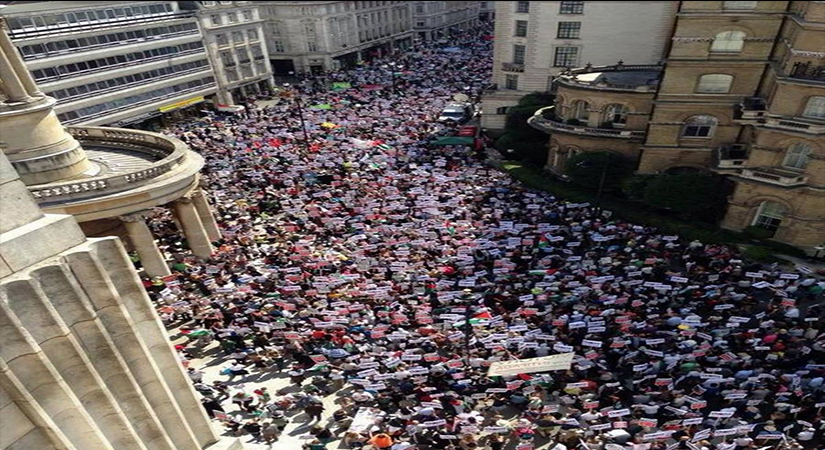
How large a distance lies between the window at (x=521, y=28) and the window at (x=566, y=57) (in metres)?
4.61

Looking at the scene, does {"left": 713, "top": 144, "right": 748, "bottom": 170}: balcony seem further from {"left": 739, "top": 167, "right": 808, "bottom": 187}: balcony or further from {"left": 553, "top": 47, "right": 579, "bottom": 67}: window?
{"left": 553, "top": 47, "right": 579, "bottom": 67}: window

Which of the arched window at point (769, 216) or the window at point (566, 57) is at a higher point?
the window at point (566, 57)

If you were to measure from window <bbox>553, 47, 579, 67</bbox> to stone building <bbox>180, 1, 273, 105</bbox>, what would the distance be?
5234 cm

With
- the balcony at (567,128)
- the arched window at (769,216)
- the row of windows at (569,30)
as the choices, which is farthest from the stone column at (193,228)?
the row of windows at (569,30)

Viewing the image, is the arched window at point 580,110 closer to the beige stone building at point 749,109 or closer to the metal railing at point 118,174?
the beige stone building at point 749,109

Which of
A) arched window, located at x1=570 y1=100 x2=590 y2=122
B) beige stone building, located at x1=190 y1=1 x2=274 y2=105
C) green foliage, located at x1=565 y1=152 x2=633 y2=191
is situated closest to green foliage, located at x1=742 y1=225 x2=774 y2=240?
green foliage, located at x1=565 y1=152 x2=633 y2=191

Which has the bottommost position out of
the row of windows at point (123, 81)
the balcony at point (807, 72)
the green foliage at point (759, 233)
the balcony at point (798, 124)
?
the green foliage at point (759, 233)

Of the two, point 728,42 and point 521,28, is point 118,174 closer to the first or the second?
point 728,42

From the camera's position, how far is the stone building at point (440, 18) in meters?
130

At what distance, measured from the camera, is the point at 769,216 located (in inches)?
1362

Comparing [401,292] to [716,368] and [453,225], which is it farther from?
[716,368]

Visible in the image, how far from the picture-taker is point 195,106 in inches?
2901

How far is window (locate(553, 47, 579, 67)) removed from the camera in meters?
56.8

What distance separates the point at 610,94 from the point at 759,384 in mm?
28402
